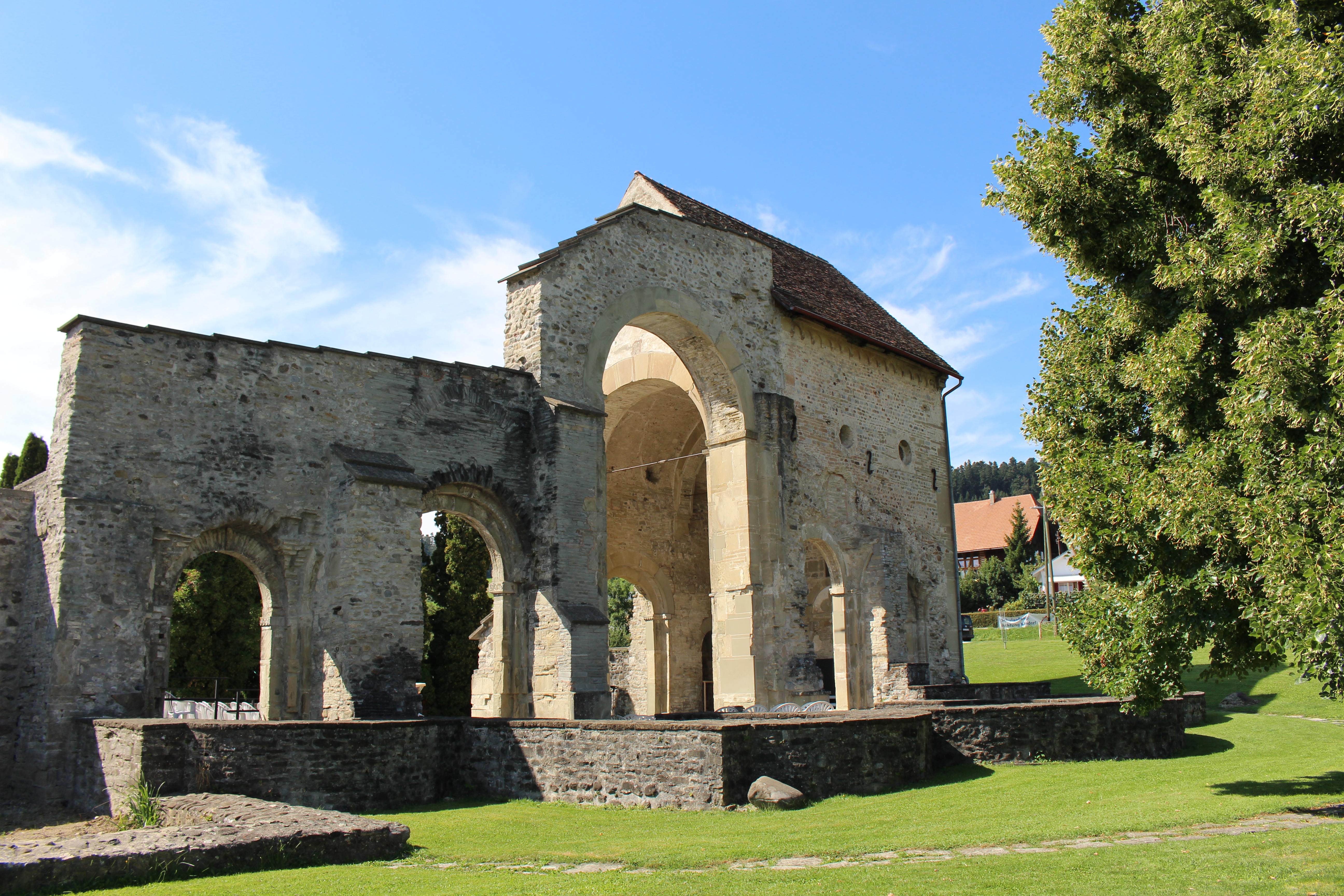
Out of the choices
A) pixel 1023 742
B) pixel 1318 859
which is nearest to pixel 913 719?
pixel 1023 742

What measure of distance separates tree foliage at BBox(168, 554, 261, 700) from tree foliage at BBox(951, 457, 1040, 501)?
98.7 metres

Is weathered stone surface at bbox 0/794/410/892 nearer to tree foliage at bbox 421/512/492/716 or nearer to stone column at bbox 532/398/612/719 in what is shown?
stone column at bbox 532/398/612/719

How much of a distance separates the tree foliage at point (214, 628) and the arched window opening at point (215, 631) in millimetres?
14

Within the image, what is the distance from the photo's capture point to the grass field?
6180 mm

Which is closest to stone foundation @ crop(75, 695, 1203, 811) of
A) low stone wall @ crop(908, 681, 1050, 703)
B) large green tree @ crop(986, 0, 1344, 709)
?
large green tree @ crop(986, 0, 1344, 709)

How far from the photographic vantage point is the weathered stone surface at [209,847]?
21.6ft

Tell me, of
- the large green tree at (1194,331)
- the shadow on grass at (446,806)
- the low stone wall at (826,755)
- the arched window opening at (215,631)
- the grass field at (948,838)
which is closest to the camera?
the grass field at (948,838)

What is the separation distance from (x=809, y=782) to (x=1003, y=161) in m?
6.62

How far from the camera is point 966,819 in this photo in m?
8.83

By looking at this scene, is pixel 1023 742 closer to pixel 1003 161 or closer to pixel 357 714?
pixel 1003 161

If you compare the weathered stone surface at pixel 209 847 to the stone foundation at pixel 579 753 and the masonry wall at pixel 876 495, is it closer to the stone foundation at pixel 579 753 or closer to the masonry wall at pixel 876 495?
the stone foundation at pixel 579 753

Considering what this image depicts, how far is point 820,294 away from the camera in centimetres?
2269

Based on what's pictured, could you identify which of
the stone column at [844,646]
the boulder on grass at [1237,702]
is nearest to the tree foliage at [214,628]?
the stone column at [844,646]

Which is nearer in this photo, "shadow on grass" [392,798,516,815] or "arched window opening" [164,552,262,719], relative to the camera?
"shadow on grass" [392,798,516,815]
